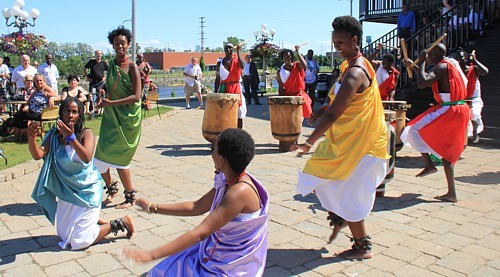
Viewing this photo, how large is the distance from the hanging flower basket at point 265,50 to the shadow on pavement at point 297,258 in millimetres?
17585

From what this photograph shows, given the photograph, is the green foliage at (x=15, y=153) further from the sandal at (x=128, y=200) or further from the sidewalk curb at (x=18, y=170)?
the sandal at (x=128, y=200)

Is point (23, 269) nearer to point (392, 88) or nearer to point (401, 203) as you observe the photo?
point (401, 203)

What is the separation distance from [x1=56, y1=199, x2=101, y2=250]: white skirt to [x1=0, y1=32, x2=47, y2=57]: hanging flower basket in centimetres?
1314

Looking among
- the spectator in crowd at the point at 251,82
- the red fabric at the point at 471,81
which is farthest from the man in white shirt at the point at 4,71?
the red fabric at the point at 471,81

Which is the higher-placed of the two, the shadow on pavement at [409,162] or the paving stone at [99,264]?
the shadow on pavement at [409,162]

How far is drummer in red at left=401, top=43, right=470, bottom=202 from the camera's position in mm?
5348

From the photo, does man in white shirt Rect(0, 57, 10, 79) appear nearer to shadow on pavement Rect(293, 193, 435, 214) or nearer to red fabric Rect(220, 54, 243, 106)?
red fabric Rect(220, 54, 243, 106)

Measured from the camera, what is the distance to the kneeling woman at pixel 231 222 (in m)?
2.59

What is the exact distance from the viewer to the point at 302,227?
4.60m

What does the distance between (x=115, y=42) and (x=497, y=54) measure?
10.1m

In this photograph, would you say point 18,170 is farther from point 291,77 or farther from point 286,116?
point 291,77

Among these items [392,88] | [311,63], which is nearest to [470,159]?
[392,88]

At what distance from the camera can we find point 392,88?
8727mm

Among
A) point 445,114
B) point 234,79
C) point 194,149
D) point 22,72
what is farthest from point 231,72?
point 22,72
